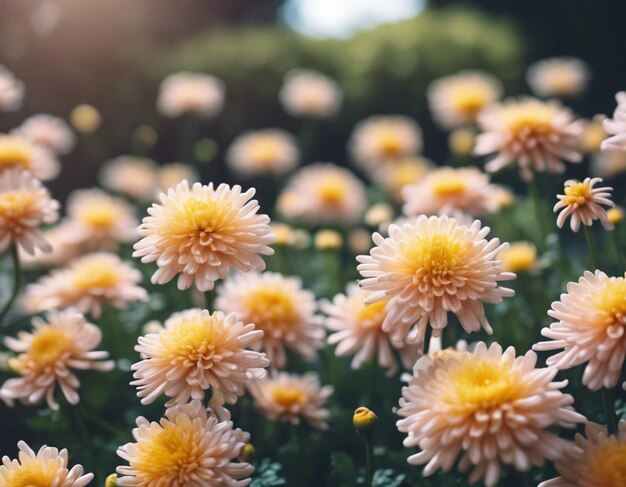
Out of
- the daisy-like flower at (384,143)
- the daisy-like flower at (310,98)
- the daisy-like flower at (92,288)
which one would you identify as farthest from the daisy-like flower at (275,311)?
the daisy-like flower at (310,98)

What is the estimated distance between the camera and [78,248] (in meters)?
2.80

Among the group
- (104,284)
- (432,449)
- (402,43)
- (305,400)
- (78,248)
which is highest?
(402,43)

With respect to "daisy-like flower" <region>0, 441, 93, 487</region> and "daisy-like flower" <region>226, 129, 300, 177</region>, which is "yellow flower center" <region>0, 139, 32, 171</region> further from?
"daisy-like flower" <region>226, 129, 300, 177</region>

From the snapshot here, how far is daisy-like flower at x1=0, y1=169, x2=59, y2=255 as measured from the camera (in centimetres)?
187

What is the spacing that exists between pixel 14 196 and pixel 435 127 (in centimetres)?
392

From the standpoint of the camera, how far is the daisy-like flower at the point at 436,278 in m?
1.42

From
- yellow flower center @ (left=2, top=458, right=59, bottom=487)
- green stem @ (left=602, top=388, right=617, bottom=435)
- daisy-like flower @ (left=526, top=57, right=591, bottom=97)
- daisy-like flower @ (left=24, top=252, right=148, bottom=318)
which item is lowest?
yellow flower center @ (left=2, top=458, right=59, bottom=487)

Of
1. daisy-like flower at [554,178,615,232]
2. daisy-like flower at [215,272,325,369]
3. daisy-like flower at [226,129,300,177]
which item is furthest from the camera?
daisy-like flower at [226,129,300,177]

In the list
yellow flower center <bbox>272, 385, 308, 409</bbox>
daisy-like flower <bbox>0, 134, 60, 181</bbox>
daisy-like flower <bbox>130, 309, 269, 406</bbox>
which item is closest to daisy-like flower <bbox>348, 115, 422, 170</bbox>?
daisy-like flower <bbox>0, 134, 60, 181</bbox>

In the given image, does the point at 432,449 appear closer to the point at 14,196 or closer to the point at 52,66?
the point at 14,196

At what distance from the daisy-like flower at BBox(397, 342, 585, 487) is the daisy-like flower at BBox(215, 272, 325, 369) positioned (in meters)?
0.60

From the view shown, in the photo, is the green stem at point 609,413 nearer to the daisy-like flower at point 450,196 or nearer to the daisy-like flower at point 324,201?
the daisy-like flower at point 450,196

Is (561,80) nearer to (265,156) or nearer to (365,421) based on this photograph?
(265,156)

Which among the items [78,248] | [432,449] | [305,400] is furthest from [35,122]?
[432,449]
